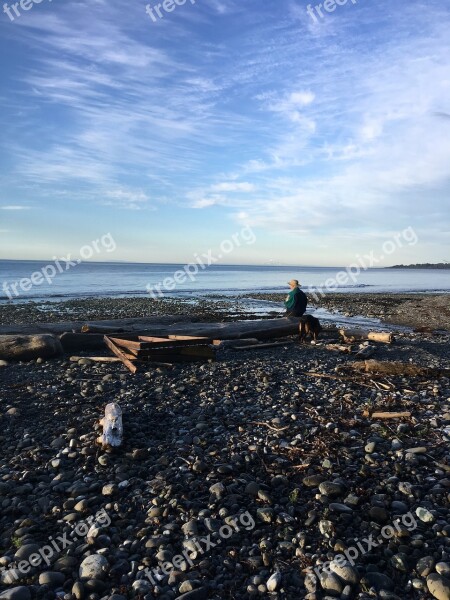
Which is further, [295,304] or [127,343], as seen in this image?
[295,304]

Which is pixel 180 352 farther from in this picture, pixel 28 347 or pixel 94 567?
pixel 94 567

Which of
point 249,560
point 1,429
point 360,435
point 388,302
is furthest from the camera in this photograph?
point 388,302

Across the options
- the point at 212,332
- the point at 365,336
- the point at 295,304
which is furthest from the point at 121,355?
the point at 365,336

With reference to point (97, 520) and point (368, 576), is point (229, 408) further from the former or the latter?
point (368, 576)

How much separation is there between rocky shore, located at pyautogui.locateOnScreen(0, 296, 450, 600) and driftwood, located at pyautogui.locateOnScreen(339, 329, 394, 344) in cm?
639

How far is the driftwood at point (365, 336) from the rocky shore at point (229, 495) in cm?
639

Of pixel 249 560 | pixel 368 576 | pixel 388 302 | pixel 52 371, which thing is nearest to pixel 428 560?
pixel 368 576

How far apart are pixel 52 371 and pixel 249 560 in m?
8.92

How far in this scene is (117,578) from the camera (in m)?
3.93

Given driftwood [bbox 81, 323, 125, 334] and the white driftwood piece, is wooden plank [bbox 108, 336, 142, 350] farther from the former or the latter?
the white driftwood piece

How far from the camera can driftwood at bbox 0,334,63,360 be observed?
1268 cm

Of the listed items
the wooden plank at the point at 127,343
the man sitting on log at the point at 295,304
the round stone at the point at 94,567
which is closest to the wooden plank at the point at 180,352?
the wooden plank at the point at 127,343

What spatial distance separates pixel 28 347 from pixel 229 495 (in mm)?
9845

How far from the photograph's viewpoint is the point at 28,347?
12820mm
